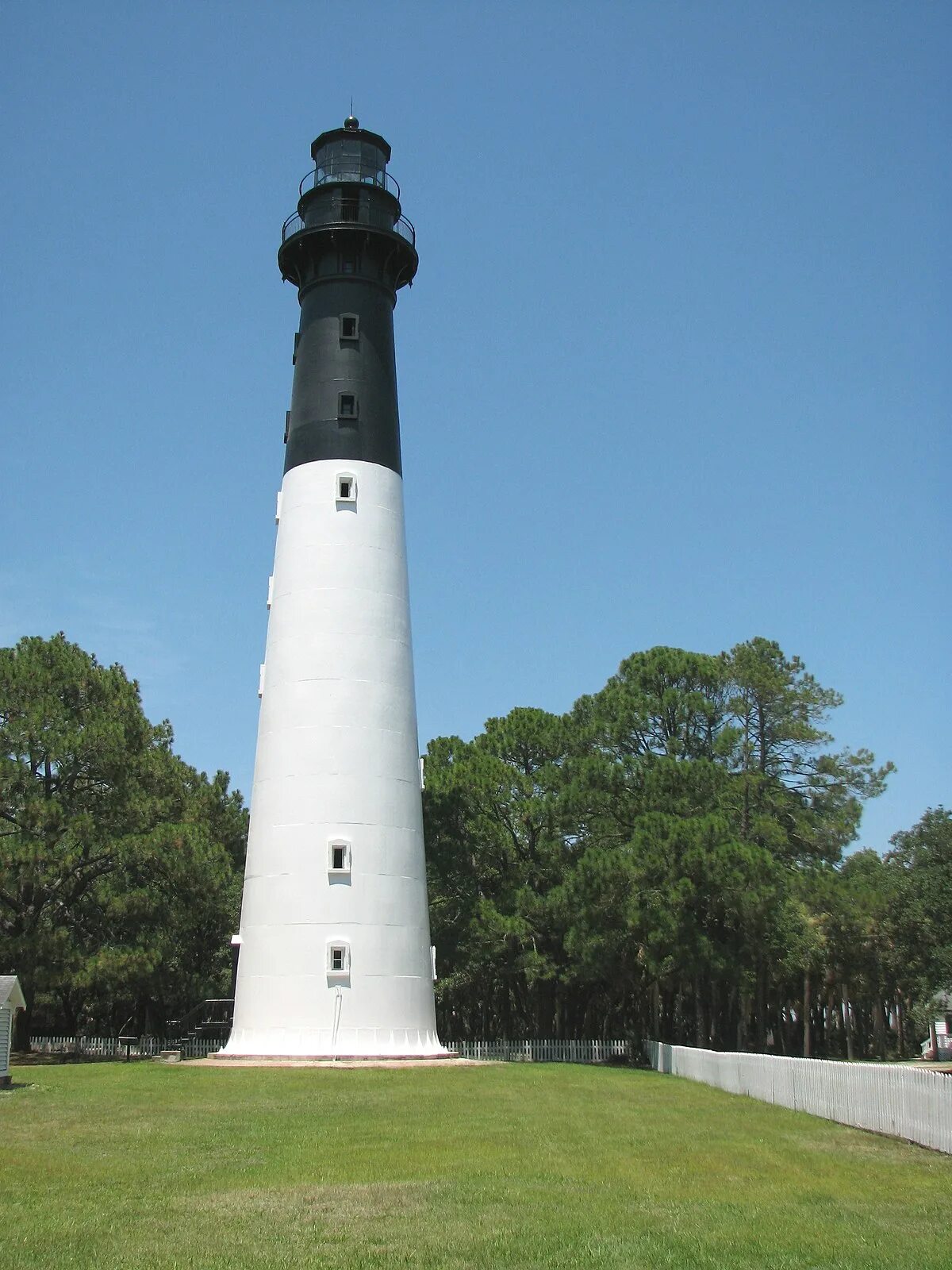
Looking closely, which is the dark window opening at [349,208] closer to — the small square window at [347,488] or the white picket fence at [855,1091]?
the small square window at [347,488]

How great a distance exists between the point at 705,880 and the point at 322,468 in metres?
14.7

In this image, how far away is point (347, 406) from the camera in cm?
2955

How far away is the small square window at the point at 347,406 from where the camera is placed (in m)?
29.5

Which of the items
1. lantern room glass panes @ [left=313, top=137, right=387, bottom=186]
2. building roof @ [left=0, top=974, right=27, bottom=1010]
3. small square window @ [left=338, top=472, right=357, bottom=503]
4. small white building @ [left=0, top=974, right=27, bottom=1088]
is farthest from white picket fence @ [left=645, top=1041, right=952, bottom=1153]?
lantern room glass panes @ [left=313, top=137, right=387, bottom=186]

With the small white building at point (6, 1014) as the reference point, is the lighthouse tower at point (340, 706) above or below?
above

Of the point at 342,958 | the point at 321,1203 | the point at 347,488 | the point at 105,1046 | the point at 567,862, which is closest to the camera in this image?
the point at 321,1203

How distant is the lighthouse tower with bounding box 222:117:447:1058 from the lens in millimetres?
25797

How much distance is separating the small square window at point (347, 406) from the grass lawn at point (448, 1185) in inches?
652

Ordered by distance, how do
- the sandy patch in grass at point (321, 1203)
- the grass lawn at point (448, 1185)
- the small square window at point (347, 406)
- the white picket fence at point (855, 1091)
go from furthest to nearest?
the small square window at point (347, 406), the white picket fence at point (855, 1091), the sandy patch in grass at point (321, 1203), the grass lawn at point (448, 1185)

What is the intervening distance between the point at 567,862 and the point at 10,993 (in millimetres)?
20123

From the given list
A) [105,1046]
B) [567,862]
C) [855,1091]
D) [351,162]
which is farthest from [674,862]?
[351,162]

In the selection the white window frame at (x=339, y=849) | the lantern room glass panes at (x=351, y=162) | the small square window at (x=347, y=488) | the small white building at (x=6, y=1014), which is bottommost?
the small white building at (x=6, y=1014)

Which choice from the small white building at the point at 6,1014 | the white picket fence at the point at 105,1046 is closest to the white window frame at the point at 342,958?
the small white building at the point at 6,1014

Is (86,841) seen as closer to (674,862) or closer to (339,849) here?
(339,849)
